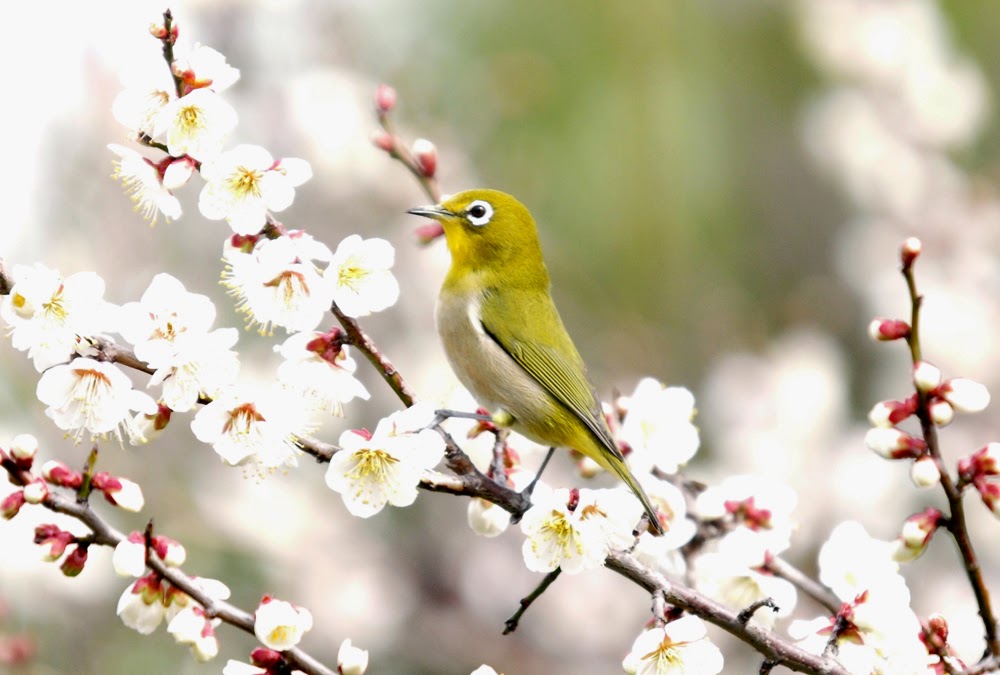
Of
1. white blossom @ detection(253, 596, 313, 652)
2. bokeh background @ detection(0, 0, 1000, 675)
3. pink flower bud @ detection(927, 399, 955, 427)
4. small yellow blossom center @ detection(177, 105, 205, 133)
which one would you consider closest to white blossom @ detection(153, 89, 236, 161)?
small yellow blossom center @ detection(177, 105, 205, 133)

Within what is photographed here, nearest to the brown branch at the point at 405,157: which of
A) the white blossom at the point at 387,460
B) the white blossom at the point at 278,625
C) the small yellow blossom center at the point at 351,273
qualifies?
the small yellow blossom center at the point at 351,273

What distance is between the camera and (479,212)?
3732mm

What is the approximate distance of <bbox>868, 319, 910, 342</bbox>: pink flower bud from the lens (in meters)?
2.54

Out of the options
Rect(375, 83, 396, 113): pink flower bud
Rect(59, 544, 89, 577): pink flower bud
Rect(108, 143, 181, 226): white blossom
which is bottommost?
Rect(59, 544, 89, 577): pink flower bud

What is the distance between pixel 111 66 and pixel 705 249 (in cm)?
427

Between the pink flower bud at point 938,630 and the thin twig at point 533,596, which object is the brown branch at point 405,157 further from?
the pink flower bud at point 938,630

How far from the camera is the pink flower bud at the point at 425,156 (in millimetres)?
3480

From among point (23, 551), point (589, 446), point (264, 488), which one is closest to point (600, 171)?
point (264, 488)

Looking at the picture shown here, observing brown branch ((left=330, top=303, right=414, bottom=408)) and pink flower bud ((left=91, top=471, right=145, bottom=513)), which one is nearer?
pink flower bud ((left=91, top=471, right=145, bottom=513))

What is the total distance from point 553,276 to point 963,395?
4337 mm

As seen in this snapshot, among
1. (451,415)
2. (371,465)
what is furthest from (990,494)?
(371,465)

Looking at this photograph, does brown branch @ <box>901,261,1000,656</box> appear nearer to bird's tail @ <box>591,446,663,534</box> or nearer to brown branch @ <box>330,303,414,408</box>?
bird's tail @ <box>591,446,663,534</box>

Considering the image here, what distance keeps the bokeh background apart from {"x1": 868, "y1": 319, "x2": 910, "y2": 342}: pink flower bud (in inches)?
116

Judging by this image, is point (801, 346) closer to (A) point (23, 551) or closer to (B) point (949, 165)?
(B) point (949, 165)
